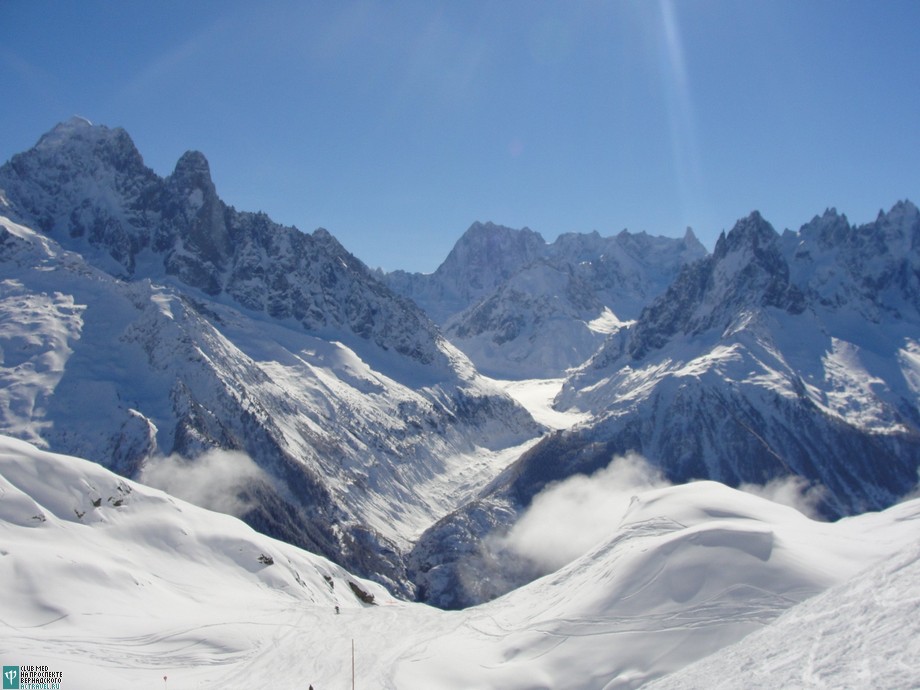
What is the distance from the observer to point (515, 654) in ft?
166

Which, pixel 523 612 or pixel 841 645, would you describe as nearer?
pixel 841 645

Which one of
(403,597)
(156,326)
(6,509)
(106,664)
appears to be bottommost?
(403,597)

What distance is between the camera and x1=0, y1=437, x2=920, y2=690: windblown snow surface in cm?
3553

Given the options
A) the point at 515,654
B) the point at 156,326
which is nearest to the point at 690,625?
the point at 515,654

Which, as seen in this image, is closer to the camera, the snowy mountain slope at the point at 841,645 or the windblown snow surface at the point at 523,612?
the snowy mountain slope at the point at 841,645

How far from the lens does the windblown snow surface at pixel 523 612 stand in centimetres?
3553

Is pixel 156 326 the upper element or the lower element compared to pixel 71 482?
upper

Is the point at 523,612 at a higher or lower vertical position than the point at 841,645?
lower

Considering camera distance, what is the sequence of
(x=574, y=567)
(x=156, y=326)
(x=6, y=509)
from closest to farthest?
1. (x=574, y=567)
2. (x=6, y=509)
3. (x=156, y=326)

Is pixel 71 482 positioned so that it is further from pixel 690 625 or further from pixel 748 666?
pixel 748 666

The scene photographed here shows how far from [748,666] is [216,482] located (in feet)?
458

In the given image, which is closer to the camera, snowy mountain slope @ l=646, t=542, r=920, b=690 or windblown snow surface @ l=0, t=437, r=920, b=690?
snowy mountain slope @ l=646, t=542, r=920, b=690

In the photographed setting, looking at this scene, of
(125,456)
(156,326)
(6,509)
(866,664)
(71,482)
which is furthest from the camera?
(156,326)

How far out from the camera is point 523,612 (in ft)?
194
